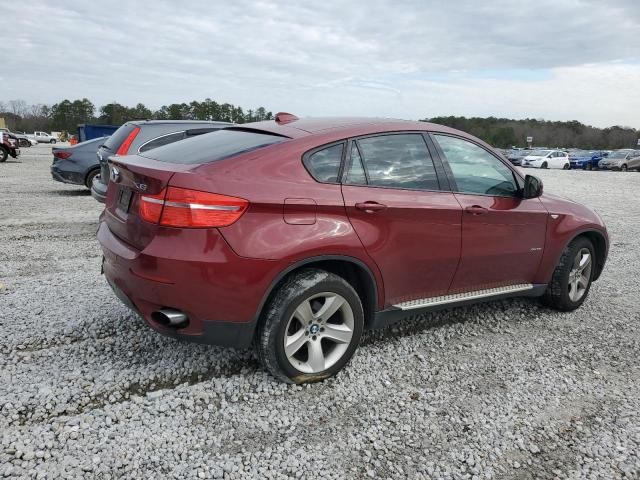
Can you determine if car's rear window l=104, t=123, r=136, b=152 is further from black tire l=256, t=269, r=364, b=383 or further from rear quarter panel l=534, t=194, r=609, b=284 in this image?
rear quarter panel l=534, t=194, r=609, b=284

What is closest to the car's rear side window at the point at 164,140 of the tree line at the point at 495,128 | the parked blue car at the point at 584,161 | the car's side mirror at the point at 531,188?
the car's side mirror at the point at 531,188

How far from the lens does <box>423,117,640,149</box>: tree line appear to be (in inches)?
3540

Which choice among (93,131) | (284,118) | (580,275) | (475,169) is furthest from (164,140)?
(93,131)

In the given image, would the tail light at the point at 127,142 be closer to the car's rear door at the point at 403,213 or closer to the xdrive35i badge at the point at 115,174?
the xdrive35i badge at the point at 115,174

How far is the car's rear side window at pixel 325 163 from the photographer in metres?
2.94

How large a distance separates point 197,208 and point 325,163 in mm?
860

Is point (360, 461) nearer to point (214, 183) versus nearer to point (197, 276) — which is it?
point (197, 276)

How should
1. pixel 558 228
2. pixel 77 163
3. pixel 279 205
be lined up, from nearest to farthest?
pixel 279 205 < pixel 558 228 < pixel 77 163

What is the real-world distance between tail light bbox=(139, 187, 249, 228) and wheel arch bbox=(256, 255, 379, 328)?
449 mm

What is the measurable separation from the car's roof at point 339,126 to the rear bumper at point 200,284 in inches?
37.8

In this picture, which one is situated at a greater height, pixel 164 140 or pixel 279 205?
pixel 164 140

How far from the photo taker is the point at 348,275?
320cm

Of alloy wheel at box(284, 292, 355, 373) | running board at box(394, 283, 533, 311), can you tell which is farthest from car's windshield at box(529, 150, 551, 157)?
alloy wheel at box(284, 292, 355, 373)

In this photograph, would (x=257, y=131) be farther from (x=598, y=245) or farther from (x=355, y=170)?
(x=598, y=245)
